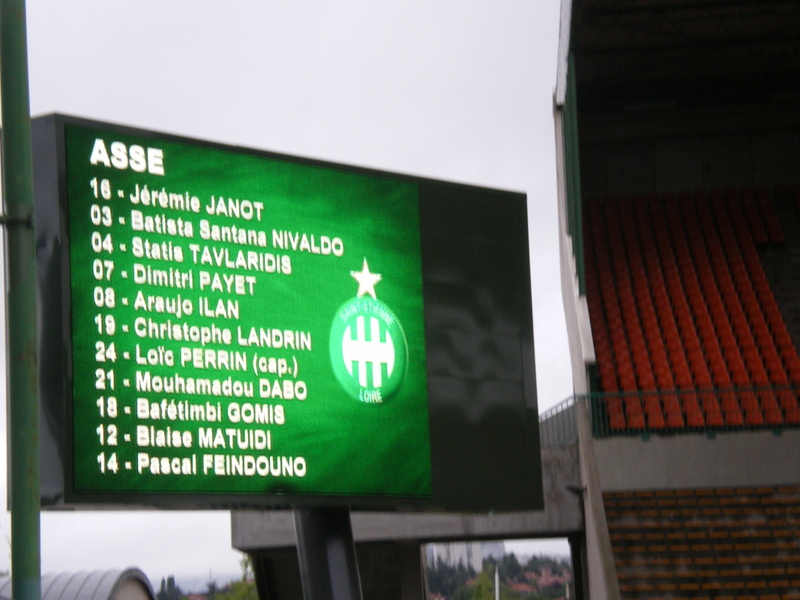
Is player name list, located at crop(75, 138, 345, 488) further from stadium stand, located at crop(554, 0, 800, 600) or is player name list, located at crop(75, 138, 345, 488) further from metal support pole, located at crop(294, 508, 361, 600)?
stadium stand, located at crop(554, 0, 800, 600)

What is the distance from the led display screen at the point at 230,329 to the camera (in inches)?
261

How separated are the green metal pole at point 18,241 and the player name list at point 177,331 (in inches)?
89.8

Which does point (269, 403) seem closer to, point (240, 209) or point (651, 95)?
point (240, 209)

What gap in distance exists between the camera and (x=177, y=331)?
6879mm

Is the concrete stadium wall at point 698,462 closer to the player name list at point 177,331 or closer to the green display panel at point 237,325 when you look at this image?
the green display panel at point 237,325

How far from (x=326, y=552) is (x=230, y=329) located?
5.38ft

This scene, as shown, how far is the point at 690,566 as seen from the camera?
512 inches

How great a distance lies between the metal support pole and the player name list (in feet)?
2.61

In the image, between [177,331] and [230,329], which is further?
[230,329]

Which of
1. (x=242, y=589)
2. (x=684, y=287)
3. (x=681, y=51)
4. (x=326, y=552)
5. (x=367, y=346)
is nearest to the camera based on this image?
(x=367, y=346)

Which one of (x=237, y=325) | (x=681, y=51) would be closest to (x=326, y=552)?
(x=237, y=325)

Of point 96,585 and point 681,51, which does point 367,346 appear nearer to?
point 96,585

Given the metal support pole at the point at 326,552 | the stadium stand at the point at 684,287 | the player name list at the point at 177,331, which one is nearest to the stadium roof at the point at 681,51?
the stadium stand at the point at 684,287

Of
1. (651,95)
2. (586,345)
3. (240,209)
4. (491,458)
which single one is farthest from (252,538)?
(651,95)
